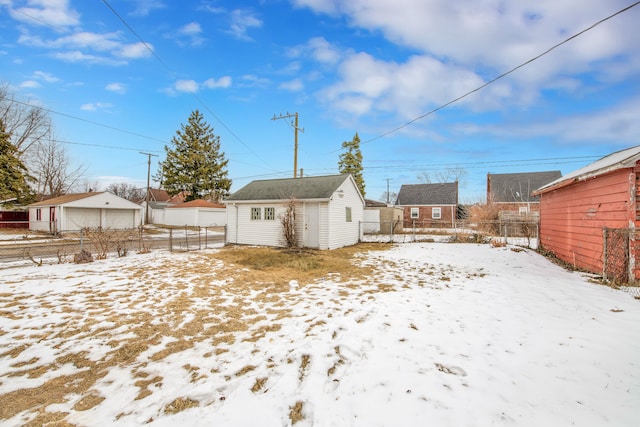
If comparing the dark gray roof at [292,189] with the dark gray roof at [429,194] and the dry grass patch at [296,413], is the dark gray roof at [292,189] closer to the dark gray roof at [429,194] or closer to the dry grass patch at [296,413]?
the dry grass patch at [296,413]

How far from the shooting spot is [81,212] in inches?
933

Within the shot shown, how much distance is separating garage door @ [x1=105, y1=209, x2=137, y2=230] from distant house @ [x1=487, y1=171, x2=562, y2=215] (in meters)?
37.4

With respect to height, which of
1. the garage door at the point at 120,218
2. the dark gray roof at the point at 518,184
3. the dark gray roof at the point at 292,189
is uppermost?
the dark gray roof at the point at 518,184

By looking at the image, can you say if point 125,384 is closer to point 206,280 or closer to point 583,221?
point 206,280

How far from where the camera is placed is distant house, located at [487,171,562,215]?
29.6 metres

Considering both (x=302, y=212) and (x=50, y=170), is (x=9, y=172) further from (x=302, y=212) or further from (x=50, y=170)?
(x=302, y=212)

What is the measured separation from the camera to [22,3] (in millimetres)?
8867

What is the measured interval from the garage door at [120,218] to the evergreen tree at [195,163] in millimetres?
7101

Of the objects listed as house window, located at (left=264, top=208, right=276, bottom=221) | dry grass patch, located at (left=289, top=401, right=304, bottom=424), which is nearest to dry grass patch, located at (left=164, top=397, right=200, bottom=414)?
dry grass patch, located at (left=289, top=401, right=304, bottom=424)

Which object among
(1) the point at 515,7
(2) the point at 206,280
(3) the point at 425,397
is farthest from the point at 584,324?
(1) the point at 515,7

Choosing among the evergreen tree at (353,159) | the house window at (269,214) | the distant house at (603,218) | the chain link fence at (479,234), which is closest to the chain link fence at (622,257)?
the distant house at (603,218)

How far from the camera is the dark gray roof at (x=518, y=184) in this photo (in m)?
30.2

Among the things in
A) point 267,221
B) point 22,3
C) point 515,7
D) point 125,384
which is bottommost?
point 125,384

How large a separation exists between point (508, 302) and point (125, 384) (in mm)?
6058
